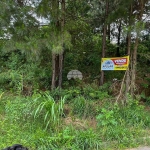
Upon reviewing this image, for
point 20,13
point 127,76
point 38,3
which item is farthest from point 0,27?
point 127,76

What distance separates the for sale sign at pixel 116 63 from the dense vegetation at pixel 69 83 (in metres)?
0.18

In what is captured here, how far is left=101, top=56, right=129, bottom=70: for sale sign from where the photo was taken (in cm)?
464

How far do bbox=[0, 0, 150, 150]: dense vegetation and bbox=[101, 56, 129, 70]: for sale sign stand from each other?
0.59 feet

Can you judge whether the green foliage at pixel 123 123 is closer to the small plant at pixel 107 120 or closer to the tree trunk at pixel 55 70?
the small plant at pixel 107 120

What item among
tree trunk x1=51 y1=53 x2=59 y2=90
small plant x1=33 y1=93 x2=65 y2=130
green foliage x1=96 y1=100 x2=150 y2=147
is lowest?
green foliage x1=96 y1=100 x2=150 y2=147

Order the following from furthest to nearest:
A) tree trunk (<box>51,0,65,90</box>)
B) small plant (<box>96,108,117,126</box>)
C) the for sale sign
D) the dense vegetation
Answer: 1. tree trunk (<box>51,0,65,90</box>)
2. the for sale sign
3. small plant (<box>96,108,117,126</box>)
4. the dense vegetation

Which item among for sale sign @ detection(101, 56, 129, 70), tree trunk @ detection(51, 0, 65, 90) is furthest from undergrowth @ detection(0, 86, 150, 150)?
tree trunk @ detection(51, 0, 65, 90)

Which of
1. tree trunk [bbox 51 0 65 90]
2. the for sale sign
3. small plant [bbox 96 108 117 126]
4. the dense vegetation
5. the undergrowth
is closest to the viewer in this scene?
the undergrowth

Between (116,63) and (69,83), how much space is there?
1867 millimetres

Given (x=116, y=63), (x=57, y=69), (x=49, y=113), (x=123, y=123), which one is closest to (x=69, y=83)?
(x=57, y=69)

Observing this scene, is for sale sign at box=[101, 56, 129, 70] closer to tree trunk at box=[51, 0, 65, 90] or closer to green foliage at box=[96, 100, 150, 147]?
green foliage at box=[96, 100, 150, 147]

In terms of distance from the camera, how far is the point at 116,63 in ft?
16.0

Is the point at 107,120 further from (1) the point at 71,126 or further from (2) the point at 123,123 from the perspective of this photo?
(1) the point at 71,126

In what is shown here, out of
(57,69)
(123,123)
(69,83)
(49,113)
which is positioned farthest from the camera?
(69,83)
